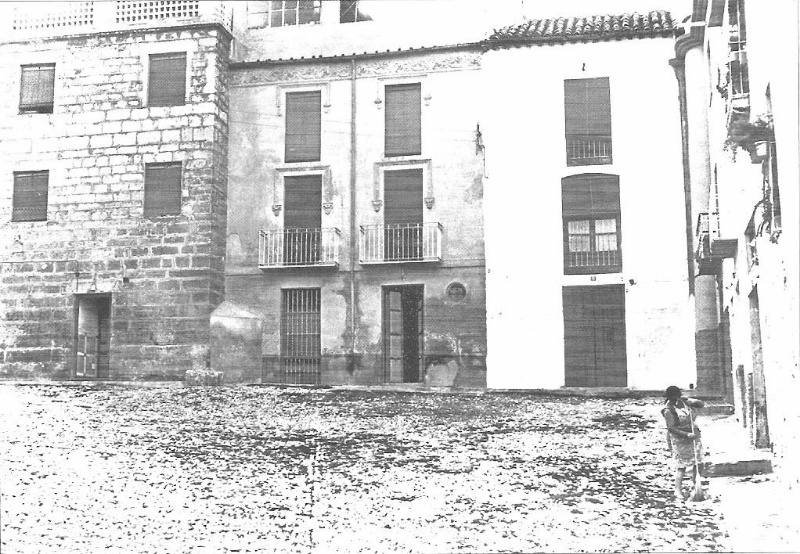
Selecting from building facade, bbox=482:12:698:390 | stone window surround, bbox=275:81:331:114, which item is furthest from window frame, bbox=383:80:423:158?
building facade, bbox=482:12:698:390

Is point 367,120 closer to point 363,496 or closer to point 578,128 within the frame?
point 578,128

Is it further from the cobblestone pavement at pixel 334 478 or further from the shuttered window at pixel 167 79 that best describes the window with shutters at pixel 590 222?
the shuttered window at pixel 167 79

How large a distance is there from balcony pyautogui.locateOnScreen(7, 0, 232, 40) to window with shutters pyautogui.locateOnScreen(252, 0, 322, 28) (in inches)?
59.7

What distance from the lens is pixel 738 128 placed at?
317 inches

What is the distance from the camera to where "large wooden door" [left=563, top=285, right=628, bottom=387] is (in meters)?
18.8

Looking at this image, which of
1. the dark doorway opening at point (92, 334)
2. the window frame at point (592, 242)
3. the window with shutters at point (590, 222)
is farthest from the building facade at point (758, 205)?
the dark doorway opening at point (92, 334)

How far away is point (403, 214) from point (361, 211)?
A: 3.16 feet

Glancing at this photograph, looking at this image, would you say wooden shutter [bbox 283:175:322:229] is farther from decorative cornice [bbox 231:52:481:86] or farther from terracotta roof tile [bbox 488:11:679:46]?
terracotta roof tile [bbox 488:11:679:46]

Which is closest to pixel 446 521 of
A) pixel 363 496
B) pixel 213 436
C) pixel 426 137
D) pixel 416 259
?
pixel 363 496

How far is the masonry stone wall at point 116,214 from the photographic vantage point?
19141 millimetres

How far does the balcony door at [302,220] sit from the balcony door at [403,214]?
1568mm

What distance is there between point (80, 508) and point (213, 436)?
12.6 ft

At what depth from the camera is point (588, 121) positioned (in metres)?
19.5

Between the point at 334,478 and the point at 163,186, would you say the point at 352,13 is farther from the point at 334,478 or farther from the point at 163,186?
the point at 334,478
